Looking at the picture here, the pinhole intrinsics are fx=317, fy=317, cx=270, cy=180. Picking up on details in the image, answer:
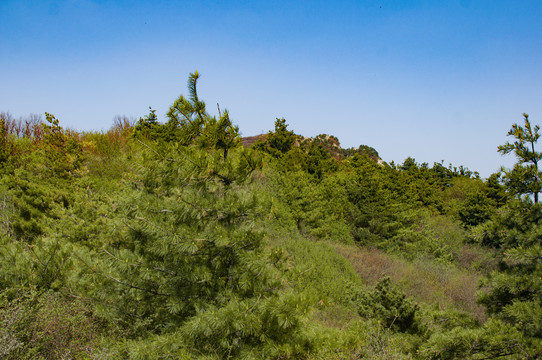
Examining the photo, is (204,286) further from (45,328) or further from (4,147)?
(4,147)

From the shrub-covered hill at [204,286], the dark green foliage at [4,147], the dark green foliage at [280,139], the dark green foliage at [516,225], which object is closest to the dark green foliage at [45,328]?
the shrub-covered hill at [204,286]

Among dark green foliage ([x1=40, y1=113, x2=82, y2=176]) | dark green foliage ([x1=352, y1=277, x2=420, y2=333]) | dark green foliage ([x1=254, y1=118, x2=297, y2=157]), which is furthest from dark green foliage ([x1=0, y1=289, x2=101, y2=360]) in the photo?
dark green foliage ([x1=254, y1=118, x2=297, y2=157])

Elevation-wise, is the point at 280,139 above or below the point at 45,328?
above

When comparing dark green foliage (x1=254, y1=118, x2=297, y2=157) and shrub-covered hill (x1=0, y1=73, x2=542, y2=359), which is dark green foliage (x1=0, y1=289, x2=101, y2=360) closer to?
shrub-covered hill (x1=0, y1=73, x2=542, y2=359)

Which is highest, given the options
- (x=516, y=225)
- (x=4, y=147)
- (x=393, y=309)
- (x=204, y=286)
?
(x=4, y=147)

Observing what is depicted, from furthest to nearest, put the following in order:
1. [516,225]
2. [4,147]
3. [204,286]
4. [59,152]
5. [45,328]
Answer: [4,147]
[59,152]
[516,225]
[45,328]
[204,286]

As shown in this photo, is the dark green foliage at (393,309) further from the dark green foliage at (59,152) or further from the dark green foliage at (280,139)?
the dark green foliage at (280,139)

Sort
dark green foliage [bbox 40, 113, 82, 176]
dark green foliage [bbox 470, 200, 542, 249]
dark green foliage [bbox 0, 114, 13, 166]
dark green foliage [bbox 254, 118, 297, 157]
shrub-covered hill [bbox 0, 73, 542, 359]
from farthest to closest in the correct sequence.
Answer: dark green foliage [bbox 254, 118, 297, 157] → dark green foliage [bbox 0, 114, 13, 166] → dark green foliage [bbox 40, 113, 82, 176] → dark green foliage [bbox 470, 200, 542, 249] → shrub-covered hill [bbox 0, 73, 542, 359]

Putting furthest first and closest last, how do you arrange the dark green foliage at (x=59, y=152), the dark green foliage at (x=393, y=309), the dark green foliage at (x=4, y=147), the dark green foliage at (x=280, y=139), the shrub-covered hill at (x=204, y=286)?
1. the dark green foliage at (x=280, y=139)
2. the dark green foliage at (x=4, y=147)
3. the dark green foliage at (x=59, y=152)
4. the dark green foliage at (x=393, y=309)
5. the shrub-covered hill at (x=204, y=286)

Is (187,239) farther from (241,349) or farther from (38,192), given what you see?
(38,192)

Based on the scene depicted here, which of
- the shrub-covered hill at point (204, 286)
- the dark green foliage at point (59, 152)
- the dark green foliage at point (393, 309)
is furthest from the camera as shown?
the dark green foliage at point (59, 152)

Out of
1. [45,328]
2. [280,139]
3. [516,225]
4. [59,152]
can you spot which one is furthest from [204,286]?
[280,139]

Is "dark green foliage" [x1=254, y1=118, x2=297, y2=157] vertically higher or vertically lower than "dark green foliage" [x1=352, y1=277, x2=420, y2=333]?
higher

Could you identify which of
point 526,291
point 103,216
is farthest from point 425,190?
point 103,216
